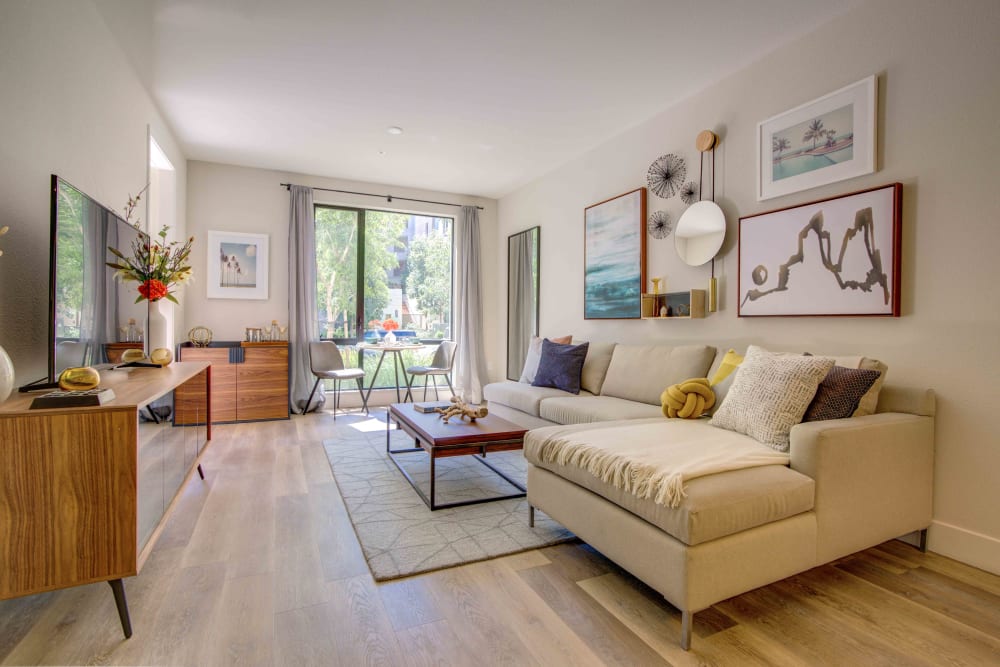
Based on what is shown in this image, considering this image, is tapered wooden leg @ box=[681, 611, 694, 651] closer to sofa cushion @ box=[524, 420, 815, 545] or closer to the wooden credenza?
sofa cushion @ box=[524, 420, 815, 545]

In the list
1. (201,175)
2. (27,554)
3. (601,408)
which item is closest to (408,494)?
(601,408)

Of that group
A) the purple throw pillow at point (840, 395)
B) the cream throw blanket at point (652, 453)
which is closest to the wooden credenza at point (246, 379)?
the cream throw blanket at point (652, 453)

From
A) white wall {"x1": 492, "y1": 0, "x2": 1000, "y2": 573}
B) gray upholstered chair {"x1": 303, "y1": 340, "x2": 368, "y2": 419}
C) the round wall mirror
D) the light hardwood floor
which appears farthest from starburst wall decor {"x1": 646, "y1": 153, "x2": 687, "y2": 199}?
gray upholstered chair {"x1": 303, "y1": 340, "x2": 368, "y2": 419}

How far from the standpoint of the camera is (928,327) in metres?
2.29

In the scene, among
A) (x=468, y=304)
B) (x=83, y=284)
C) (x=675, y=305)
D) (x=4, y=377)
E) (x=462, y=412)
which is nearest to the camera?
(x=4, y=377)

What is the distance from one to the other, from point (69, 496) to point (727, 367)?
9.76 feet

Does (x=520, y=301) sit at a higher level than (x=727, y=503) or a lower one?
higher

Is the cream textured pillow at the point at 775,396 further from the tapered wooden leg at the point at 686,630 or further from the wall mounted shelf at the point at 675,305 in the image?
the wall mounted shelf at the point at 675,305

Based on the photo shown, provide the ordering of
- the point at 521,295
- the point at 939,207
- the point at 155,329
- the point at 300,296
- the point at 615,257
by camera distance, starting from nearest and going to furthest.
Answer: the point at 939,207 < the point at 155,329 < the point at 615,257 < the point at 300,296 < the point at 521,295

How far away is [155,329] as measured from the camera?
9.75 feet

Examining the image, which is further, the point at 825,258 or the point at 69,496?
the point at 825,258

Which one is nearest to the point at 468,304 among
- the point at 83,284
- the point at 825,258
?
the point at 825,258

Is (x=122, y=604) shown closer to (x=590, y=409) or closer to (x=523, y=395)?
(x=590, y=409)

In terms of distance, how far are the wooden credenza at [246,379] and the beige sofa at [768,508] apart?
11.6 ft
